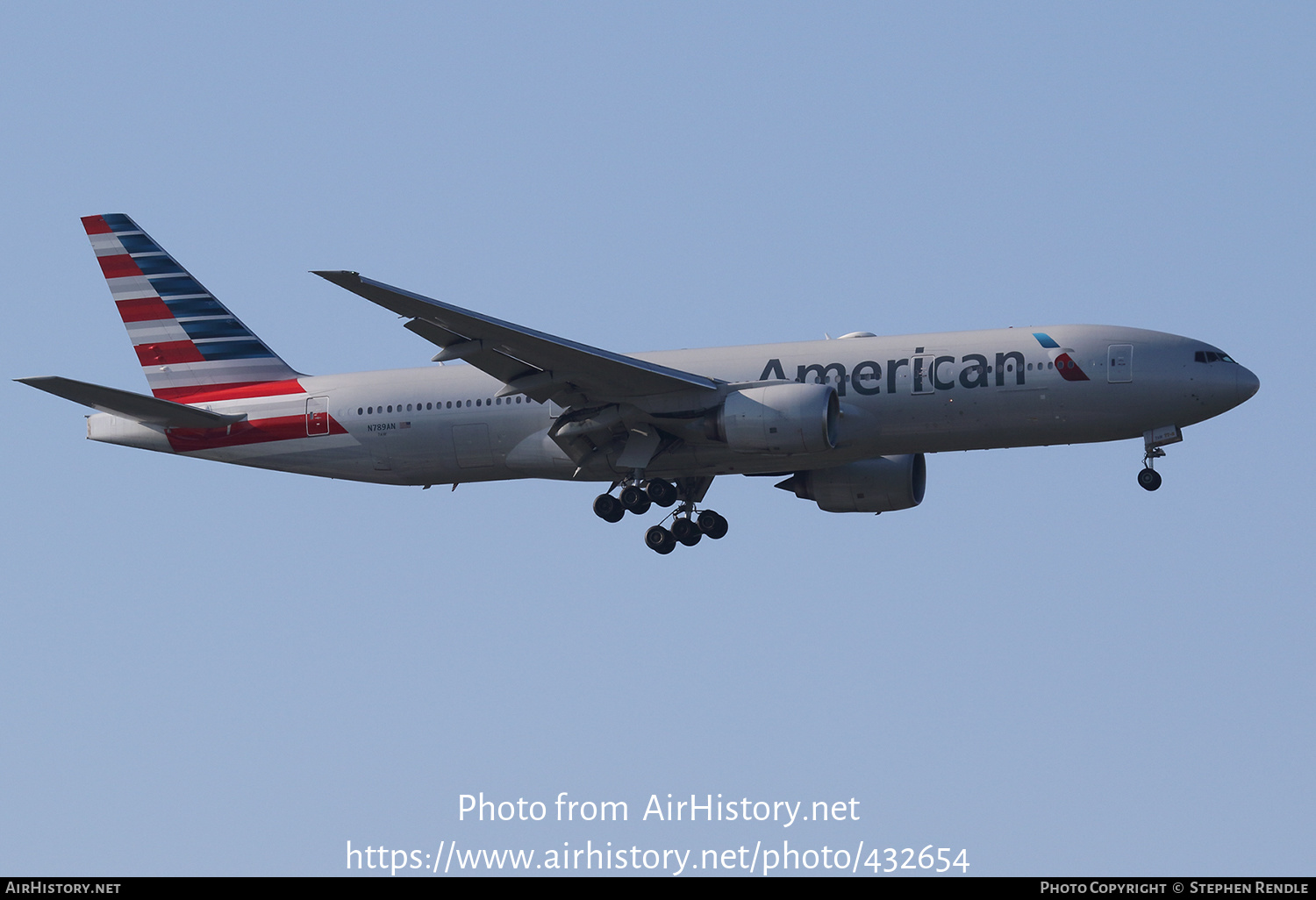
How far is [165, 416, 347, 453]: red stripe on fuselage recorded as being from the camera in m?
42.6

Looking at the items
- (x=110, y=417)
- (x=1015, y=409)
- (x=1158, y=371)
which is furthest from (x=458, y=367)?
(x=1158, y=371)

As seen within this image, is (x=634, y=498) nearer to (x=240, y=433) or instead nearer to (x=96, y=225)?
(x=240, y=433)

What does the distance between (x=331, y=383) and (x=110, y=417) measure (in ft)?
18.8

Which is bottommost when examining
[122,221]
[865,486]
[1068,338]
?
[865,486]

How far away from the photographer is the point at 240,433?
4288cm

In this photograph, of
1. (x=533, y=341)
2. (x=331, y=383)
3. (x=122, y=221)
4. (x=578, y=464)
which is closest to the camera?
(x=533, y=341)

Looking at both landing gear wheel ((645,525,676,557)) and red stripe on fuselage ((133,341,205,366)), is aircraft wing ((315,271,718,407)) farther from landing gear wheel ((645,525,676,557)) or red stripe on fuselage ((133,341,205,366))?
red stripe on fuselage ((133,341,205,366))

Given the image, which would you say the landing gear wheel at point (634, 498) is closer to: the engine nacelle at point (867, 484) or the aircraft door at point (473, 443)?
the aircraft door at point (473, 443)

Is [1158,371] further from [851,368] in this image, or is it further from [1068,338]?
[851,368]

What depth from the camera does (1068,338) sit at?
38000 millimetres

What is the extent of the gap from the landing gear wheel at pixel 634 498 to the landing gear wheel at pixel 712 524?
2.39 metres

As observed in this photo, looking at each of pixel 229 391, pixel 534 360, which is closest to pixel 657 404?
pixel 534 360

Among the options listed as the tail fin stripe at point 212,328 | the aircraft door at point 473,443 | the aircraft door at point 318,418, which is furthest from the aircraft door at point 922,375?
the tail fin stripe at point 212,328

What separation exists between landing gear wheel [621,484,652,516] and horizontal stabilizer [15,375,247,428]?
9928 mm
